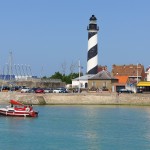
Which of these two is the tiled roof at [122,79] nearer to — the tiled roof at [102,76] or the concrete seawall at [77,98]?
the tiled roof at [102,76]

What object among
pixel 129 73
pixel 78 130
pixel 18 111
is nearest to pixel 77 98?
pixel 18 111

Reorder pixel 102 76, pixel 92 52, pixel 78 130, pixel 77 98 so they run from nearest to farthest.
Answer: pixel 78 130
pixel 77 98
pixel 102 76
pixel 92 52

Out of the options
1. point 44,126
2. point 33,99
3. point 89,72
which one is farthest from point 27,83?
point 44,126

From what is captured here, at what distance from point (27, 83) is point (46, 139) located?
61278 millimetres

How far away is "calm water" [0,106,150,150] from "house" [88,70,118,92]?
901 inches

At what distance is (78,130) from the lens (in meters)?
45.6

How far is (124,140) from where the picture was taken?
134 feet

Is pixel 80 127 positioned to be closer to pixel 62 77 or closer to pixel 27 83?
pixel 27 83

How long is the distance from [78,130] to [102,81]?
40.7 meters

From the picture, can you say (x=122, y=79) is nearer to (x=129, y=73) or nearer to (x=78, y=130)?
(x=129, y=73)

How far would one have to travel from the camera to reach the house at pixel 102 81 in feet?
282

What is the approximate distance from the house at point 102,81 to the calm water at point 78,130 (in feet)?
75.1

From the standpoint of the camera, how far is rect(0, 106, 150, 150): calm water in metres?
38.5

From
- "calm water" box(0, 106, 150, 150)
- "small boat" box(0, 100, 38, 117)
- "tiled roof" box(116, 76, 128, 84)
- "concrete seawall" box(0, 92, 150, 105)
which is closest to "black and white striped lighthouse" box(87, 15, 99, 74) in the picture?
"tiled roof" box(116, 76, 128, 84)
